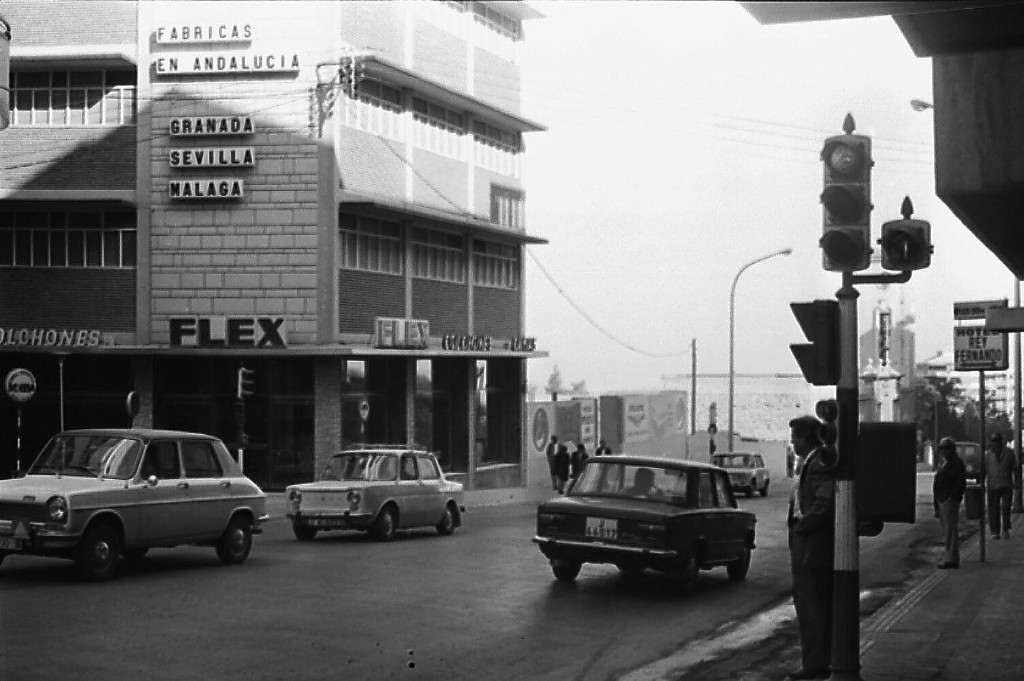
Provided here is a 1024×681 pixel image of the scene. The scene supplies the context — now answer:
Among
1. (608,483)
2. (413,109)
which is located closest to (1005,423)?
(413,109)

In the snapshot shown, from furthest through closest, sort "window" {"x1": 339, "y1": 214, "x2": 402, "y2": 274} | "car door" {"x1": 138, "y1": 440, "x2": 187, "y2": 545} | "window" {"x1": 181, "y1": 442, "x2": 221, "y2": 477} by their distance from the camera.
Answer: "window" {"x1": 339, "y1": 214, "x2": 402, "y2": 274} < "window" {"x1": 181, "y1": 442, "x2": 221, "y2": 477} < "car door" {"x1": 138, "y1": 440, "x2": 187, "y2": 545}

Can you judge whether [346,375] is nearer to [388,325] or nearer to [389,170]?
[388,325]

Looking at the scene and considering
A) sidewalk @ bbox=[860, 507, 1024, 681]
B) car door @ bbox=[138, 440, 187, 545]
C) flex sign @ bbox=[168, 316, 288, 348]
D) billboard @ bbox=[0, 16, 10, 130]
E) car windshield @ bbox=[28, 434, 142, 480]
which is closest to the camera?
sidewalk @ bbox=[860, 507, 1024, 681]

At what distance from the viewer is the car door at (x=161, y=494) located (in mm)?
16656

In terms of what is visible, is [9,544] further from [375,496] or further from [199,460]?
[375,496]

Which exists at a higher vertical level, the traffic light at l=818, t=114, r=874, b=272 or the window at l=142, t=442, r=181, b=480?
the traffic light at l=818, t=114, r=874, b=272

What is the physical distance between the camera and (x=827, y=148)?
990cm

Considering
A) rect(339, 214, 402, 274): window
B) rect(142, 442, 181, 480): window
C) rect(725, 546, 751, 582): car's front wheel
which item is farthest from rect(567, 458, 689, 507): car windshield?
rect(339, 214, 402, 274): window

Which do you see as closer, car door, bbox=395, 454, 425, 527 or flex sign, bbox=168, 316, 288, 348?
car door, bbox=395, 454, 425, 527

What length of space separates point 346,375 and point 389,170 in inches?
248

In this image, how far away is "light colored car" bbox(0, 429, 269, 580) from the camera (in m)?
15.4

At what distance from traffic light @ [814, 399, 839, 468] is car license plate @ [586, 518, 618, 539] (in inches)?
248

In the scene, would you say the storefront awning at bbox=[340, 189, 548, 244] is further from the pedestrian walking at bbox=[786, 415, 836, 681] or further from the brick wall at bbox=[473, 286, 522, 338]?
the pedestrian walking at bbox=[786, 415, 836, 681]

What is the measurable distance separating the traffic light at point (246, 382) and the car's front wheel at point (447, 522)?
12127 millimetres
